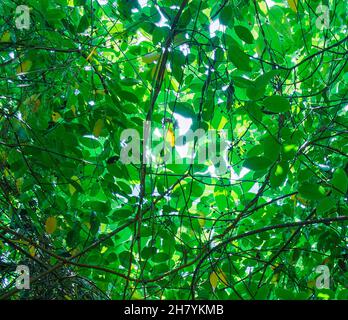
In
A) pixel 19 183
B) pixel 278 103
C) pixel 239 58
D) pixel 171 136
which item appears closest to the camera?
pixel 278 103

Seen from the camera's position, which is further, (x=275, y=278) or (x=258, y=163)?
(x=275, y=278)

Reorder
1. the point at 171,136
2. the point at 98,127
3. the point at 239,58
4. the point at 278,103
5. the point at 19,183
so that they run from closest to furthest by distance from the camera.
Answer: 1. the point at 278,103
2. the point at 239,58
3. the point at 171,136
4. the point at 98,127
5. the point at 19,183

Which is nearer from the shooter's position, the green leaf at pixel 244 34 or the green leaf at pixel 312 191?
the green leaf at pixel 312 191

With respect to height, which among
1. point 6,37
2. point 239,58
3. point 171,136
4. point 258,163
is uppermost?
point 6,37

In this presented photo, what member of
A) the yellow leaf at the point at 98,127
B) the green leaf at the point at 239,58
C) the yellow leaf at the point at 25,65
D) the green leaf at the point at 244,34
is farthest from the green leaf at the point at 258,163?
the yellow leaf at the point at 25,65

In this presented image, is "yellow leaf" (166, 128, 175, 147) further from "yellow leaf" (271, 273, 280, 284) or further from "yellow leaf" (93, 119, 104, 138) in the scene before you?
"yellow leaf" (271, 273, 280, 284)

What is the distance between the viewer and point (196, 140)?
1.64 meters

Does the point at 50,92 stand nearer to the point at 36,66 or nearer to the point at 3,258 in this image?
the point at 36,66

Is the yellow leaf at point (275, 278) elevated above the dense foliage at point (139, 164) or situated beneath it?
situated beneath

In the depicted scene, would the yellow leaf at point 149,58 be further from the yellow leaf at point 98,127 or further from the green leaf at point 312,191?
the green leaf at point 312,191

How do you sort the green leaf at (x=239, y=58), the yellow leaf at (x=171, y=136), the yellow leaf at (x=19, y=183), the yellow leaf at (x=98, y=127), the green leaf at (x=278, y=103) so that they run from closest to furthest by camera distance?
the green leaf at (x=278, y=103) < the green leaf at (x=239, y=58) < the yellow leaf at (x=171, y=136) < the yellow leaf at (x=98, y=127) < the yellow leaf at (x=19, y=183)

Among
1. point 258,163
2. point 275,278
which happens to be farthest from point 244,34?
point 275,278

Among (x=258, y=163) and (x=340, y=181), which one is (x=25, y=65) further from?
(x=340, y=181)

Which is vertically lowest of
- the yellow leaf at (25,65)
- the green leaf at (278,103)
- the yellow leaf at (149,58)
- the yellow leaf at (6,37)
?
the green leaf at (278,103)
